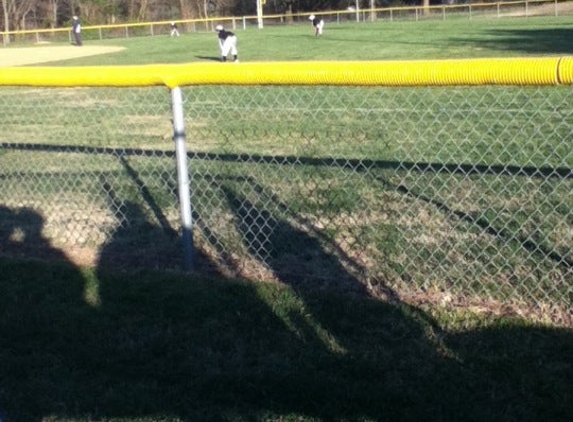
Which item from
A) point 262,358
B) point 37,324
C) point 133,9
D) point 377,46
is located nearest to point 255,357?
point 262,358

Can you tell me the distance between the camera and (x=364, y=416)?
3943 mm

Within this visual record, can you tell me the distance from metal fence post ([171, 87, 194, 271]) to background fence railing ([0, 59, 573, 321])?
148mm

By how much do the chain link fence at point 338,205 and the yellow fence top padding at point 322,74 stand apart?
0.81 meters

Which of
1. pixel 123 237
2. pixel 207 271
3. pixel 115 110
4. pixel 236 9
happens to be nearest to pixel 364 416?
pixel 207 271

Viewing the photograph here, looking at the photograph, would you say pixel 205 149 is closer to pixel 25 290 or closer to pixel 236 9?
pixel 25 290

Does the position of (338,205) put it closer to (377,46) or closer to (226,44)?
A: (226,44)

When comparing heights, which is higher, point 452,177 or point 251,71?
point 251,71

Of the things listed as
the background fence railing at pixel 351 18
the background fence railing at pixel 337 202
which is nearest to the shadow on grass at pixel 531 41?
the background fence railing at pixel 337 202

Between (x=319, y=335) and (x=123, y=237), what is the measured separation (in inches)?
95.0

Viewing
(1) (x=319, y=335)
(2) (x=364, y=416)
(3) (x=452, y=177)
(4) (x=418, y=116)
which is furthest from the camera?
(4) (x=418, y=116)

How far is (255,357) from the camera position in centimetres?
459

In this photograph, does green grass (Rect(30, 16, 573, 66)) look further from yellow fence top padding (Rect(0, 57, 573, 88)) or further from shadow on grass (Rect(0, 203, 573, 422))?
shadow on grass (Rect(0, 203, 573, 422))

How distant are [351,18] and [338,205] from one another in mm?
56448

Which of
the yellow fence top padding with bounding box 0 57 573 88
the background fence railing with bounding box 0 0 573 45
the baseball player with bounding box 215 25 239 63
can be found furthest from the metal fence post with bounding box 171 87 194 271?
the background fence railing with bounding box 0 0 573 45
